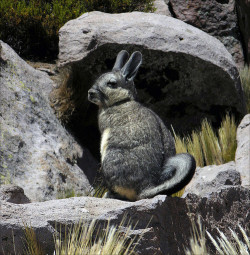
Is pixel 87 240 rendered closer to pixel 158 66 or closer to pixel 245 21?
pixel 158 66

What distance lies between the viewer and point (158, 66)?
7965 mm

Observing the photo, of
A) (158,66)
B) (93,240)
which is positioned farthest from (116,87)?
(93,240)

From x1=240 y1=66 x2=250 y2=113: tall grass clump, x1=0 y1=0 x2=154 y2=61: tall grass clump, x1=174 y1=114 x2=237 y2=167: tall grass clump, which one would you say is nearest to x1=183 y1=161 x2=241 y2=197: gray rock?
x1=174 y1=114 x2=237 y2=167: tall grass clump

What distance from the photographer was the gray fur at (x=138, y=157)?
5145 mm

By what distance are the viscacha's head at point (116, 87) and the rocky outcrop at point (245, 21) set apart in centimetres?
535

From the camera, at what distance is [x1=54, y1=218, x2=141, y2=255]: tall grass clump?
11.9 ft

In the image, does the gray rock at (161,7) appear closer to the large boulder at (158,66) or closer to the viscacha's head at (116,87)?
the large boulder at (158,66)

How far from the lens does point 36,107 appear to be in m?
7.38

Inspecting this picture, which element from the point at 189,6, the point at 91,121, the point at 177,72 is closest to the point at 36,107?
the point at 91,121

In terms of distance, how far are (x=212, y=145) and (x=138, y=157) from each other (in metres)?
3.05

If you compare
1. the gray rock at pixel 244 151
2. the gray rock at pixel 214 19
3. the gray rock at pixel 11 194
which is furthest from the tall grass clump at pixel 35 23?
the gray rock at pixel 11 194

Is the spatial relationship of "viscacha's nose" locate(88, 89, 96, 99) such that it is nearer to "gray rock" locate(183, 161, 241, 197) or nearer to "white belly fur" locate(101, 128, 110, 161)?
"white belly fur" locate(101, 128, 110, 161)

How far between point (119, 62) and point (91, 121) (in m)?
1.80

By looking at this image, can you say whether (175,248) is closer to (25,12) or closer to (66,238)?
(66,238)
